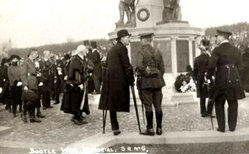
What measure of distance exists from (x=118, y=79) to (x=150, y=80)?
0.55m

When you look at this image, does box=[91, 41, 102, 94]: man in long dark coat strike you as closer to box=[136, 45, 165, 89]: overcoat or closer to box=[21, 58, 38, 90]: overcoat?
box=[21, 58, 38, 90]: overcoat

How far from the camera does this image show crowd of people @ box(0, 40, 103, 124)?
9.69 m

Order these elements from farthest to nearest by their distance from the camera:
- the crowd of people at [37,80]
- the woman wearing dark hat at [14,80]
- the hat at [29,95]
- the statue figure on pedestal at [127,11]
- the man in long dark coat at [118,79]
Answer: the statue figure on pedestal at [127,11]
the woman wearing dark hat at [14,80]
the hat at [29,95]
the crowd of people at [37,80]
the man in long dark coat at [118,79]

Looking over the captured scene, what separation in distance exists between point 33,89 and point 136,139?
13.5ft

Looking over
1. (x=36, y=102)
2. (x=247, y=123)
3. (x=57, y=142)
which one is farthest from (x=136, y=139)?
(x=36, y=102)

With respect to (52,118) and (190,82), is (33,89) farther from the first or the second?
(190,82)

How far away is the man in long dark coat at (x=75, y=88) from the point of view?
9578 mm

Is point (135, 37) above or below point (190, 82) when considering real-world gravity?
above

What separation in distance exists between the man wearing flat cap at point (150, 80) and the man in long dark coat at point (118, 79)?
0.21 meters

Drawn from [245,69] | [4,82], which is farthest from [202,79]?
[4,82]

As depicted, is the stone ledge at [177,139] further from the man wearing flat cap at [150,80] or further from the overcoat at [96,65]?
the overcoat at [96,65]

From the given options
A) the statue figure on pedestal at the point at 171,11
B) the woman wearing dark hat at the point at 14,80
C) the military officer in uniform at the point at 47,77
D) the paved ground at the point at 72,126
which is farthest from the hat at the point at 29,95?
the statue figure on pedestal at the point at 171,11

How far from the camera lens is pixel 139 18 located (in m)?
14.6

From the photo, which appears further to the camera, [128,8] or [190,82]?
[128,8]
